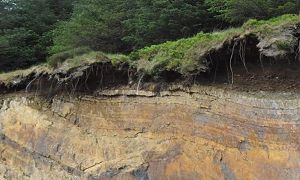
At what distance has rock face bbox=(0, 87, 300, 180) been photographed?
8.36 m

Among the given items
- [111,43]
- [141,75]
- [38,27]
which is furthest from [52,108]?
[38,27]

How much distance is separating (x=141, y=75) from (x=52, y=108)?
3.17 meters

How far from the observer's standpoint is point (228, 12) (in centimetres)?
1356

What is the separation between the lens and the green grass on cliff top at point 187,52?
8766mm

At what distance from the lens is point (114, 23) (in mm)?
17234

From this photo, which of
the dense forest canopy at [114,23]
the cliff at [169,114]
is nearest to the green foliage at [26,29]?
the dense forest canopy at [114,23]

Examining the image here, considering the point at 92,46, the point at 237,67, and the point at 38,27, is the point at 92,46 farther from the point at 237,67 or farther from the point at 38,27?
the point at 237,67

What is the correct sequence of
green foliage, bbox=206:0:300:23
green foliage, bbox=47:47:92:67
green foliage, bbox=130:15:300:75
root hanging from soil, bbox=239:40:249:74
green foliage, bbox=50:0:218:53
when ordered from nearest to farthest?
green foliage, bbox=130:15:300:75 < root hanging from soil, bbox=239:40:249:74 < green foliage, bbox=47:47:92:67 < green foliage, bbox=206:0:300:23 < green foliage, bbox=50:0:218:53

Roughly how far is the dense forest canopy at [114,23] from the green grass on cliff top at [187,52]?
3538 millimetres

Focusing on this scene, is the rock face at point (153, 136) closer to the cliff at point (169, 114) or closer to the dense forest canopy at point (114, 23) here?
the cliff at point (169, 114)

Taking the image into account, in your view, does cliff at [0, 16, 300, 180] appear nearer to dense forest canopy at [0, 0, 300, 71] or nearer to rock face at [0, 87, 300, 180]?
rock face at [0, 87, 300, 180]

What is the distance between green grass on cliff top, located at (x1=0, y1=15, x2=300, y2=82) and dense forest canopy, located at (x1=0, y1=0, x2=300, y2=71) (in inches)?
139

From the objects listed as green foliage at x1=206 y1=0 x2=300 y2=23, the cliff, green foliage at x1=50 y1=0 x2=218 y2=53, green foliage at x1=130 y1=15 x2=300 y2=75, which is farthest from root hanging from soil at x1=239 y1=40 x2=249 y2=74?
green foliage at x1=50 y1=0 x2=218 y2=53

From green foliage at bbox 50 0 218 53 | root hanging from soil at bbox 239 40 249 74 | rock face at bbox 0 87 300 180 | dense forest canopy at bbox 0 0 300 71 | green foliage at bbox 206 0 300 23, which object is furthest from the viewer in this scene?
green foliage at bbox 50 0 218 53
